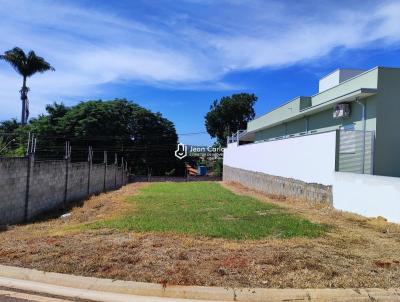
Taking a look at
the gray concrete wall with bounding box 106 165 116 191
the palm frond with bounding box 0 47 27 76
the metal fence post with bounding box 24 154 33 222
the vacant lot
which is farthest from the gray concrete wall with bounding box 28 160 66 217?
the palm frond with bounding box 0 47 27 76

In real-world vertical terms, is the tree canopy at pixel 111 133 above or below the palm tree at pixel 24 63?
below

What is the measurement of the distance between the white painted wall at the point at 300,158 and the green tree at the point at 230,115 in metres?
41.0

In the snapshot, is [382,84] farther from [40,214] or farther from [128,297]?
[128,297]

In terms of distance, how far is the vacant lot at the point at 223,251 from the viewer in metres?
6.32

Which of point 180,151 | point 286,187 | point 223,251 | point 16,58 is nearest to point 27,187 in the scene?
point 223,251

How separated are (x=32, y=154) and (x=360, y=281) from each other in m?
11.2

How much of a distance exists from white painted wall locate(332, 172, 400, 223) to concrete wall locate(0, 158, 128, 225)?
9.51m

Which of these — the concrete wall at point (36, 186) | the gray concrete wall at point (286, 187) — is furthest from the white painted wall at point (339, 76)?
the concrete wall at point (36, 186)

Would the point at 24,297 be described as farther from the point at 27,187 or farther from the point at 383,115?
the point at 383,115

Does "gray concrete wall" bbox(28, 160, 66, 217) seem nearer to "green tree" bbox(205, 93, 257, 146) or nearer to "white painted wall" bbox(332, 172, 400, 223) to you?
"white painted wall" bbox(332, 172, 400, 223)

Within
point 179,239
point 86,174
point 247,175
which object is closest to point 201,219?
point 179,239

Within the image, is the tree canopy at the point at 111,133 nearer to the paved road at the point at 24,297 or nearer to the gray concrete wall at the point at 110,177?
the gray concrete wall at the point at 110,177

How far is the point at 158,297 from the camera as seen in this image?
19.1 feet

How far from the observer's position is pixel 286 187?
21391 millimetres
